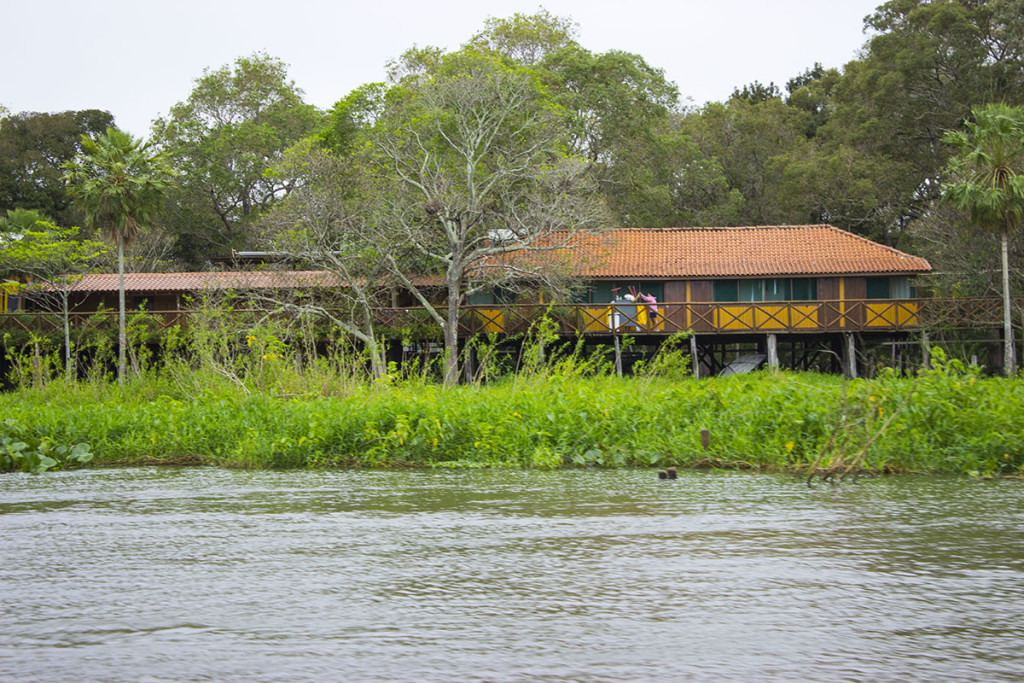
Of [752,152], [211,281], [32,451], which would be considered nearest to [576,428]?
[32,451]

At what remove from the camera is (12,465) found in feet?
36.8

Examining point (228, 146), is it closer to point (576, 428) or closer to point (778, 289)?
point (778, 289)

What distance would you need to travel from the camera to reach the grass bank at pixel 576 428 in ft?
32.0

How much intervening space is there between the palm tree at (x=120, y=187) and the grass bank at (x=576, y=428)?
56.7ft

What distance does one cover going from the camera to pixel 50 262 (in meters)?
30.5

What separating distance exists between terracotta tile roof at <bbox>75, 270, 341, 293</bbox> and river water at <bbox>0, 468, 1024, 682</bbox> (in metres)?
18.9

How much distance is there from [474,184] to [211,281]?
794 centimetres

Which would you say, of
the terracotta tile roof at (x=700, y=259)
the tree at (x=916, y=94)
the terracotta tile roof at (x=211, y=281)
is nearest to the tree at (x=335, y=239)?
the terracotta tile roof at (x=211, y=281)

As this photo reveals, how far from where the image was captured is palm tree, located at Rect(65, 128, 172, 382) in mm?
28641

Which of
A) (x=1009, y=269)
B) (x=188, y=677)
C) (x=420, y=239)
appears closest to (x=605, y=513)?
(x=188, y=677)

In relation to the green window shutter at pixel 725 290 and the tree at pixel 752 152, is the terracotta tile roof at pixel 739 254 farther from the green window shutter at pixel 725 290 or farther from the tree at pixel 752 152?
Result: the tree at pixel 752 152

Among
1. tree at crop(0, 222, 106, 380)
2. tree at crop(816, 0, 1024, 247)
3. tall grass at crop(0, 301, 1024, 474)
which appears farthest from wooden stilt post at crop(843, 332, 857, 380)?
tree at crop(0, 222, 106, 380)

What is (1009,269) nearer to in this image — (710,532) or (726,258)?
(726,258)

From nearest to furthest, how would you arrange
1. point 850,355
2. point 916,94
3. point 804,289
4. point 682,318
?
point 850,355 → point 682,318 → point 804,289 → point 916,94
